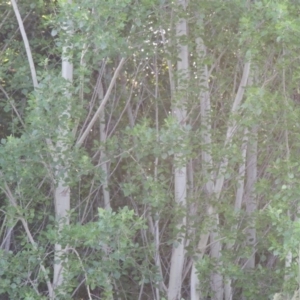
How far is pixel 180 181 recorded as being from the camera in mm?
5809

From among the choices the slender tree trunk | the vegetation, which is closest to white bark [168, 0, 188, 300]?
the vegetation

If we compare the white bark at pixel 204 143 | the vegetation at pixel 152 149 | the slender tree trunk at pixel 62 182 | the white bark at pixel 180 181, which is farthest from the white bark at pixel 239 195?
the slender tree trunk at pixel 62 182

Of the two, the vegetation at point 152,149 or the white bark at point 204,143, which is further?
the white bark at point 204,143

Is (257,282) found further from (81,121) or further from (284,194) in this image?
(81,121)

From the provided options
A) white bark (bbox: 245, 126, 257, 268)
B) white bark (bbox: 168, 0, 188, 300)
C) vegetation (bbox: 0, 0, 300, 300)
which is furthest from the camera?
white bark (bbox: 245, 126, 257, 268)

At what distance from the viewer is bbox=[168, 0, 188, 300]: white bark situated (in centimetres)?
569

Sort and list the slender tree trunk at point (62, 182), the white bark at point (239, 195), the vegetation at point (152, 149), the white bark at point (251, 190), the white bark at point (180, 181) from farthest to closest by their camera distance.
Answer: the white bark at point (251, 190) → the white bark at point (239, 195) → the white bark at point (180, 181) → the slender tree trunk at point (62, 182) → the vegetation at point (152, 149)

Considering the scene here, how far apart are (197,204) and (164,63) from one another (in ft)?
4.66

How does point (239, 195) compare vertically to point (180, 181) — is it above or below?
below

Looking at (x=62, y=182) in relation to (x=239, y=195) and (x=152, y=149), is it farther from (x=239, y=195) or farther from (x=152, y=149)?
(x=239, y=195)

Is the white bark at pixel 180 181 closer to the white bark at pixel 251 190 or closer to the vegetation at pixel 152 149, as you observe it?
the vegetation at pixel 152 149

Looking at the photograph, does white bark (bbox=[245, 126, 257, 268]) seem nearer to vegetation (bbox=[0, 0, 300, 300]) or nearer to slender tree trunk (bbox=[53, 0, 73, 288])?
vegetation (bbox=[0, 0, 300, 300])

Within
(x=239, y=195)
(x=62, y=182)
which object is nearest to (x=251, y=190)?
(x=239, y=195)

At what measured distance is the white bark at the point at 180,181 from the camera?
224 inches
